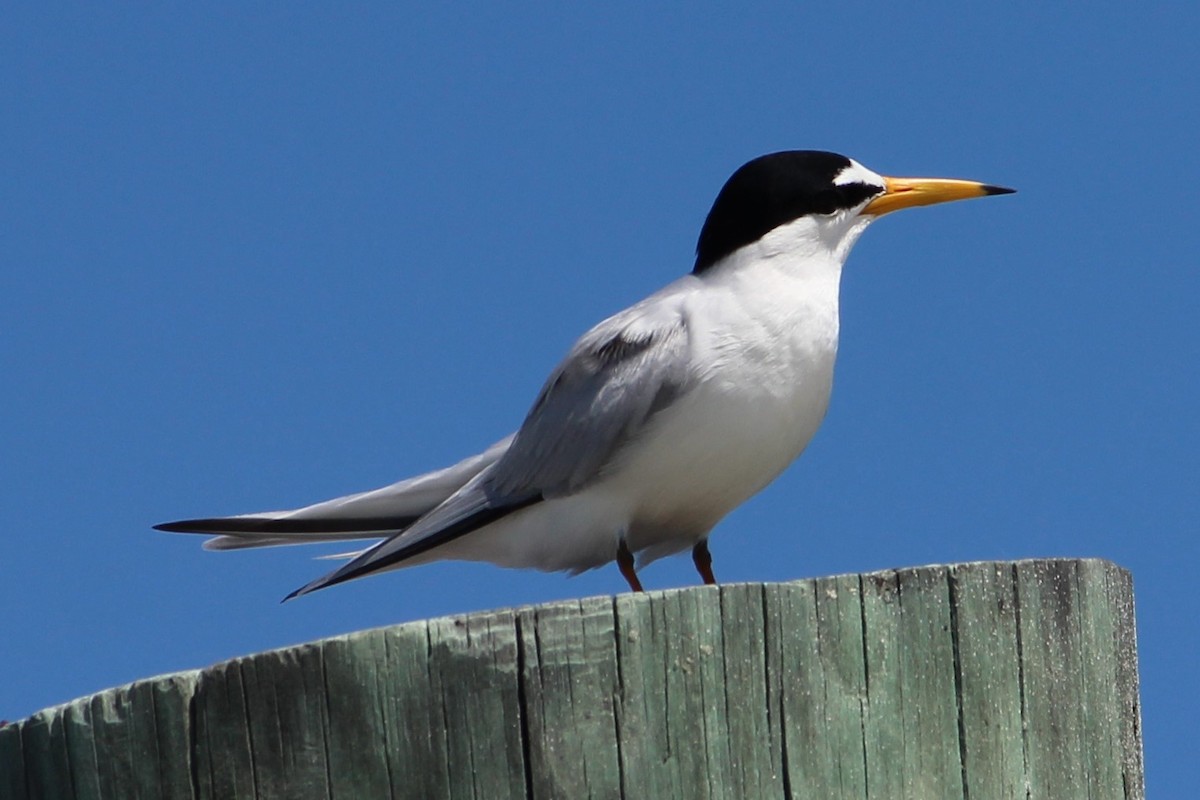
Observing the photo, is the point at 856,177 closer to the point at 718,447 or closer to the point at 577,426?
the point at 718,447

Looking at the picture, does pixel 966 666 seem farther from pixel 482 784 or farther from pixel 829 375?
pixel 829 375

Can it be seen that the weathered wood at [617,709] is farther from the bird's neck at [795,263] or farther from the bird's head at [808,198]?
the bird's head at [808,198]

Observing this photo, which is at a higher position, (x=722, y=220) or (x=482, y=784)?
(x=722, y=220)

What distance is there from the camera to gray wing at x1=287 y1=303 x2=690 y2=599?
5.77m

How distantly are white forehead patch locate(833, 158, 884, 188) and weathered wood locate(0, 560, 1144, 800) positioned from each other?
309 cm

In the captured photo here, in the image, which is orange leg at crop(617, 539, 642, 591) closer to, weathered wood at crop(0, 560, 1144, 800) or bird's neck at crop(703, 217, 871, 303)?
bird's neck at crop(703, 217, 871, 303)

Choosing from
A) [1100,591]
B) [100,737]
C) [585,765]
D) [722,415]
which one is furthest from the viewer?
[722,415]

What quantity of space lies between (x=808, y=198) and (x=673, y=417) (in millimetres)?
1135

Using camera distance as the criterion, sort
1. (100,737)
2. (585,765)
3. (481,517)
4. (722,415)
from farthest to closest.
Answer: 1. (481,517)
2. (722,415)
3. (100,737)
4. (585,765)

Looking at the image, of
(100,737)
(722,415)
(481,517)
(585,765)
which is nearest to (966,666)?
(585,765)

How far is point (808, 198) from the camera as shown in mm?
6219

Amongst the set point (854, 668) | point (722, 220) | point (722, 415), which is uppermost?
point (722, 220)

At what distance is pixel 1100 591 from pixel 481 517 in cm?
284

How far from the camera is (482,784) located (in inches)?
119
